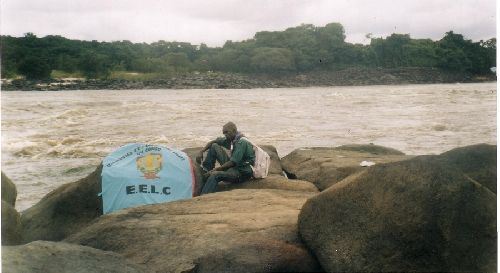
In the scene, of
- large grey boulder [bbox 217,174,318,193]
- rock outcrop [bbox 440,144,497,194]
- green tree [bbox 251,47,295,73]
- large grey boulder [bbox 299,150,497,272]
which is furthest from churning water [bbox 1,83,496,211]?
green tree [bbox 251,47,295,73]

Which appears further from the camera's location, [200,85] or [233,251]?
[200,85]

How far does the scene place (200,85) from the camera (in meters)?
54.0

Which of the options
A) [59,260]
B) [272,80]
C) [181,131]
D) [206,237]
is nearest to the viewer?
[59,260]

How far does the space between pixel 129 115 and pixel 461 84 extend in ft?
135

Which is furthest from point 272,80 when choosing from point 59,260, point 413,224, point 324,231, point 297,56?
point 59,260

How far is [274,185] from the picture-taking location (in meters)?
6.05

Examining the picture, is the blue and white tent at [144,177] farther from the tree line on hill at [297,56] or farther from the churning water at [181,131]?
the tree line on hill at [297,56]

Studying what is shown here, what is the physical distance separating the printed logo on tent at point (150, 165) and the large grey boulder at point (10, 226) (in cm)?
130

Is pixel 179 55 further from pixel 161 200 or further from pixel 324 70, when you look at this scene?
pixel 161 200

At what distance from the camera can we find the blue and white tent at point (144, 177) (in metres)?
5.51

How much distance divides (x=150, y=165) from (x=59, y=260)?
8.24 feet

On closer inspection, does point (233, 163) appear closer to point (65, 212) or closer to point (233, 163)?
point (233, 163)

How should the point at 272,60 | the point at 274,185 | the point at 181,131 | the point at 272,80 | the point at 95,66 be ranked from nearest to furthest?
the point at 274,185 → the point at 181,131 → the point at 95,66 → the point at 272,60 → the point at 272,80

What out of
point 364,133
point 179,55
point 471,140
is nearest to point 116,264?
point 471,140
